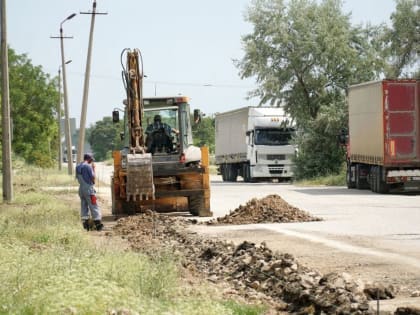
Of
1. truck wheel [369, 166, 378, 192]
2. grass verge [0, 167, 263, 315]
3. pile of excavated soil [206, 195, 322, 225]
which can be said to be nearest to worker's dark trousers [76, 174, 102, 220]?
pile of excavated soil [206, 195, 322, 225]

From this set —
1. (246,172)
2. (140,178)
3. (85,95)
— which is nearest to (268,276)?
(140,178)

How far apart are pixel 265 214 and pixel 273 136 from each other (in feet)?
102

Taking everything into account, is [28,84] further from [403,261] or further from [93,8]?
[403,261]

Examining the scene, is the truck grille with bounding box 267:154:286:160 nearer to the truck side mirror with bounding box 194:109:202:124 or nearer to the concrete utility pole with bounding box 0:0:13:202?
the concrete utility pole with bounding box 0:0:13:202

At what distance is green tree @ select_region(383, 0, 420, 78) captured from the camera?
54.9 m

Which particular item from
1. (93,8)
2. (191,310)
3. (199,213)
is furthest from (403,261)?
(93,8)

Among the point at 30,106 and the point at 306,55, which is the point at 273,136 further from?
the point at 30,106

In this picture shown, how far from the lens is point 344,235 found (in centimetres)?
1891

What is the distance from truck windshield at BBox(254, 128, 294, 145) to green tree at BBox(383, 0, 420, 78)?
639cm

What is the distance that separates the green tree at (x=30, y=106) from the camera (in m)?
78.7

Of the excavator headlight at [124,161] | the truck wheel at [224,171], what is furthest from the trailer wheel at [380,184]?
the truck wheel at [224,171]

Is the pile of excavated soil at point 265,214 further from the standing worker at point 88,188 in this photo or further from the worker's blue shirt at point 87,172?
the worker's blue shirt at point 87,172

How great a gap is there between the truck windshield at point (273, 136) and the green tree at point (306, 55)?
0.90m

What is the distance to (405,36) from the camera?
55.3 meters
